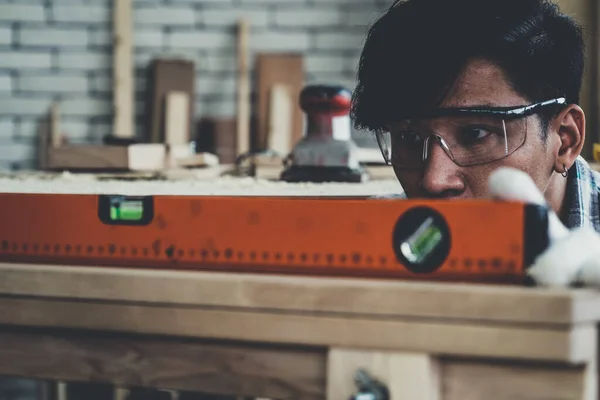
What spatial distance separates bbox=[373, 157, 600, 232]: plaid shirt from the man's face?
133mm

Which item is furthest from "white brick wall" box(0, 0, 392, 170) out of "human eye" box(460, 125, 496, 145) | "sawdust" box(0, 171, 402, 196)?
"human eye" box(460, 125, 496, 145)

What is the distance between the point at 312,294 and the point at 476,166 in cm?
63

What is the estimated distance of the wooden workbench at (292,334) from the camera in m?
0.66

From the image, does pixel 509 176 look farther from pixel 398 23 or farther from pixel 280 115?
pixel 280 115

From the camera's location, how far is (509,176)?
723 mm

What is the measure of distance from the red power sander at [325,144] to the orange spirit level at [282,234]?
0.87 metres

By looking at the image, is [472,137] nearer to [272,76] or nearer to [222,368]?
[222,368]

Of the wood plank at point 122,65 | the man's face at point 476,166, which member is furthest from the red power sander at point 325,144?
the wood plank at point 122,65

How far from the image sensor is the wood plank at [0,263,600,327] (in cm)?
65

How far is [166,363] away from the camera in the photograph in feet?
2.60

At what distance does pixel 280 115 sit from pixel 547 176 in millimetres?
2458

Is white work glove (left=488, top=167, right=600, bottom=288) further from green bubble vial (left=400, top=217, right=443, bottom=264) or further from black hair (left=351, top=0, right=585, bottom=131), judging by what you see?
black hair (left=351, top=0, right=585, bottom=131)

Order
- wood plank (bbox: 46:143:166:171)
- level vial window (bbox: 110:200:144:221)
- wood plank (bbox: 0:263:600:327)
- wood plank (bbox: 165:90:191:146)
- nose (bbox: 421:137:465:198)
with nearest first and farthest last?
1. wood plank (bbox: 0:263:600:327)
2. level vial window (bbox: 110:200:144:221)
3. nose (bbox: 421:137:465:198)
4. wood plank (bbox: 46:143:166:171)
5. wood plank (bbox: 165:90:191:146)

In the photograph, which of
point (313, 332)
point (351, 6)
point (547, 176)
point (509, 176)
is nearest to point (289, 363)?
point (313, 332)
